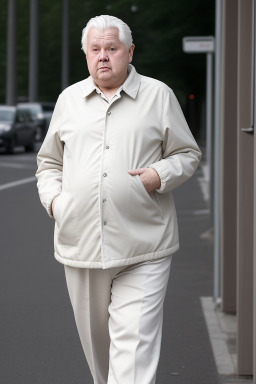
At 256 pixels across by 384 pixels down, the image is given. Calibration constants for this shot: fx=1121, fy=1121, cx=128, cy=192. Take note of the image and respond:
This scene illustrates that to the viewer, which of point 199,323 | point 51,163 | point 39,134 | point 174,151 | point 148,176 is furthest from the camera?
point 39,134

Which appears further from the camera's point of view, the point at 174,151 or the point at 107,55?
the point at 174,151

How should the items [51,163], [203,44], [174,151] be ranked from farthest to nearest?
[203,44] → [51,163] → [174,151]

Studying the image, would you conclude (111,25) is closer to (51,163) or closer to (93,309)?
(51,163)

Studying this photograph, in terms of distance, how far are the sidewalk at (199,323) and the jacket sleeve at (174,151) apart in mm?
1752

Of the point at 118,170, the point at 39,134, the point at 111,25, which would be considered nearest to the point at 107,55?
the point at 111,25

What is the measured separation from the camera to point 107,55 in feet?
14.6

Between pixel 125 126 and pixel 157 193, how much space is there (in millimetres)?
312

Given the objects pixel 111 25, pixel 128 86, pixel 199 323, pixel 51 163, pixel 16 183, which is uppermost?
pixel 111 25

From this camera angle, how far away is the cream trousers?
174 inches

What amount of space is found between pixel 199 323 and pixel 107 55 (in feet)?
11.3

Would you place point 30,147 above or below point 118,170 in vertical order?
above

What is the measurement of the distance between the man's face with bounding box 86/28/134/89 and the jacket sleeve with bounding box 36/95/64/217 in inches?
9.8

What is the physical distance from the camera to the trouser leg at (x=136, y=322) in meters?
4.41

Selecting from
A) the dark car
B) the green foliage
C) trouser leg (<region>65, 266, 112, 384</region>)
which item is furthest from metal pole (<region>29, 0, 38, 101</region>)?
trouser leg (<region>65, 266, 112, 384</region>)
